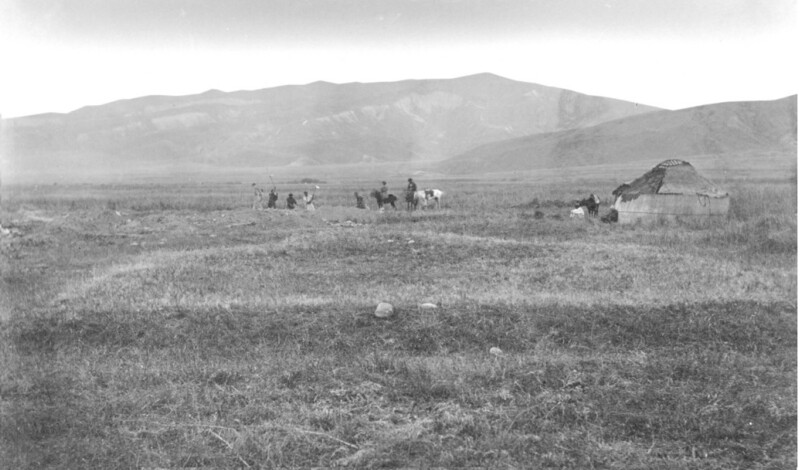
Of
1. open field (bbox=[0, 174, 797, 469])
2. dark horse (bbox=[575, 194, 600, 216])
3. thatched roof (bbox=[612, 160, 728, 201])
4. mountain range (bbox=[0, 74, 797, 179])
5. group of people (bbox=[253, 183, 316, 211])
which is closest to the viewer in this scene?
open field (bbox=[0, 174, 797, 469])

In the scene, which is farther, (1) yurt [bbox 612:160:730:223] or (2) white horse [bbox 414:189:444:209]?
(2) white horse [bbox 414:189:444:209]

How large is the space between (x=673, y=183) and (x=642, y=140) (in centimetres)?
5066

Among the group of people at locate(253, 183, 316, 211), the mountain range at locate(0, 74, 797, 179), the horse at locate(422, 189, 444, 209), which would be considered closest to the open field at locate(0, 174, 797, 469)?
the group of people at locate(253, 183, 316, 211)

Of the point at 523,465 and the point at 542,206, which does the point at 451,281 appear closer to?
the point at 523,465

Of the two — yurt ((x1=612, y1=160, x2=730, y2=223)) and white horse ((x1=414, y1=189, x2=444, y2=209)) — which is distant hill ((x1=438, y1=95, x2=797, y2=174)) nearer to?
white horse ((x1=414, y1=189, x2=444, y2=209))

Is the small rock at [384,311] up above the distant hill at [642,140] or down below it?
below

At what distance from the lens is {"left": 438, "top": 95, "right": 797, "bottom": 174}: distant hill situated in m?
54.1

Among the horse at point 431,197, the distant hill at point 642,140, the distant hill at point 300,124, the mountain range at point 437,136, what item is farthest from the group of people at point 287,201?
the distant hill at point 642,140

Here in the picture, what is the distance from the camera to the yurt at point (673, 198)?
14914mm

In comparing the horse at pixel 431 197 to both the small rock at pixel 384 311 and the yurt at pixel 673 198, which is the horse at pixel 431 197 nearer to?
the yurt at pixel 673 198

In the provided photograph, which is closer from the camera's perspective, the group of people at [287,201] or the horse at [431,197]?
the group of people at [287,201]

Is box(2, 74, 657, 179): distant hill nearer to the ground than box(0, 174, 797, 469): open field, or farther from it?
farther from it

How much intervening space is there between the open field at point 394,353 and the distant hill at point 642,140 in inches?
1980

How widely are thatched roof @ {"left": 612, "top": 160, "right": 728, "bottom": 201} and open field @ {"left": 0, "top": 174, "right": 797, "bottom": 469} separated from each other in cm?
484
